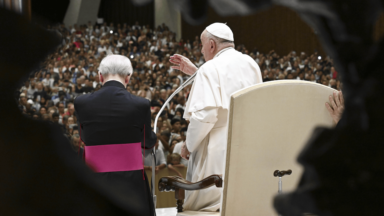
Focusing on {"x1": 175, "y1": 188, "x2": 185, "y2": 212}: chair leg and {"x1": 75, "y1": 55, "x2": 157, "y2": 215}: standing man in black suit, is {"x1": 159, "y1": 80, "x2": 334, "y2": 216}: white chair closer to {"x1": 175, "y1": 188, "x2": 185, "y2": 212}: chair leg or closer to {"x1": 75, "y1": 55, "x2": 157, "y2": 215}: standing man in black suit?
{"x1": 75, "y1": 55, "x2": 157, "y2": 215}: standing man in black suit

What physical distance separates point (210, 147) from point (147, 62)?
9798 millimetres

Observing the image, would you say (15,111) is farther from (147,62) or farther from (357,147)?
(147,62)

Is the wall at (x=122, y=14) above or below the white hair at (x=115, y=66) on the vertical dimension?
above

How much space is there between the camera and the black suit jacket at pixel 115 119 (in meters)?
1.87

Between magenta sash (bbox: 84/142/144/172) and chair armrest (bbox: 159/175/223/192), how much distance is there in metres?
0.34

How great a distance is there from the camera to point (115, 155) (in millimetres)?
1894

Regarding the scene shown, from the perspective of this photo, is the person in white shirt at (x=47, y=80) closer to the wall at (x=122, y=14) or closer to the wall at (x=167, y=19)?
the wall at (x=167, y=19)

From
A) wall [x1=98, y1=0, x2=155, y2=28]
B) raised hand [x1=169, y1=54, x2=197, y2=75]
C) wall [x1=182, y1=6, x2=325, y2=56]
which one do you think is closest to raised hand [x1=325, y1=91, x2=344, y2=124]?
raised hand [x1=169, y1=54, x2=197, y2=75]

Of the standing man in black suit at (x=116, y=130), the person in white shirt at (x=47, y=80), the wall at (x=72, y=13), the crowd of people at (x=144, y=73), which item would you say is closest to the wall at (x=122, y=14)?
the wall at (x=72, y=13)

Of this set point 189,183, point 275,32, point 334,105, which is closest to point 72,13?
point 275,32

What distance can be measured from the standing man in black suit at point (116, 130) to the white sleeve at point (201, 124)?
1.26ft

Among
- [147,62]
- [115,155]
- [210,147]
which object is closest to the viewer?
[115,155]

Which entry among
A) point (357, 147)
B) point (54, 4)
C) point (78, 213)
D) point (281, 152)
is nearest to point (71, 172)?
point (78, 213)

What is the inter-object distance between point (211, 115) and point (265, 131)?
2.68ft
